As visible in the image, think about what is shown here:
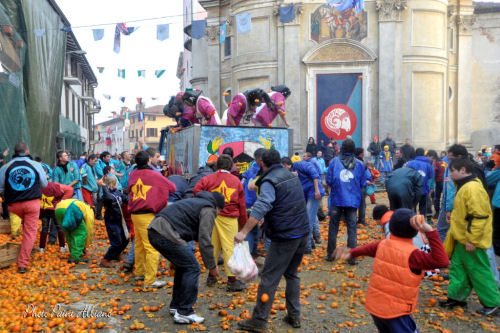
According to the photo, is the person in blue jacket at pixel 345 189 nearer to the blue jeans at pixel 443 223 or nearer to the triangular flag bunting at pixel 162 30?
the blue jeans at pixel 443 223

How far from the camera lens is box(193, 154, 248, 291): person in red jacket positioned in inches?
249

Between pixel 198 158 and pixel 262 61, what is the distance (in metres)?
16.1

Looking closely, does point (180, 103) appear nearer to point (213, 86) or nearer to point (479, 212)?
point (479, 212)

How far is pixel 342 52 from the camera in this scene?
23.8 metres

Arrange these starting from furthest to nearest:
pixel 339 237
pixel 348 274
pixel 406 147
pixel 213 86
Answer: pixel 213 86, pixel 406 147, pixel 339 237, pixel 348 274

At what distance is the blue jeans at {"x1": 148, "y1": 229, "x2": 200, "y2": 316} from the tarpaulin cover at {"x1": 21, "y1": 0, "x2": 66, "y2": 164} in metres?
11.6

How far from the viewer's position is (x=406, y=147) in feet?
55.4

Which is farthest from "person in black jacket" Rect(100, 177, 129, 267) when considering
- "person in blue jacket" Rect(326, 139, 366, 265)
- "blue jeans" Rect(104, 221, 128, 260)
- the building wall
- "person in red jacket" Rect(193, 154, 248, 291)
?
the building wall

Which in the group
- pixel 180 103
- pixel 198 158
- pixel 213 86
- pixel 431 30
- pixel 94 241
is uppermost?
pixel 431 30

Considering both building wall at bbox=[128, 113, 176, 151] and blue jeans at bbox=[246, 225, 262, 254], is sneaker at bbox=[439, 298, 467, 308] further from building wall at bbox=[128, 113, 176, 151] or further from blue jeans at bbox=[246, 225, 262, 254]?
building wall at bbox=[128, 113, 176, 151]

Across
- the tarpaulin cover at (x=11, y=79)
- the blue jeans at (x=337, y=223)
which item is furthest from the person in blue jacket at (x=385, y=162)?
the tarpaulin cover at (x=11, y=79)

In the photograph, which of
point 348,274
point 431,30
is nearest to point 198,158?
point 348,274

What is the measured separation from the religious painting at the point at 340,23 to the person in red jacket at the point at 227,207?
19258 mm

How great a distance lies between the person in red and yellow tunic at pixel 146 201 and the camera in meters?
6.32
